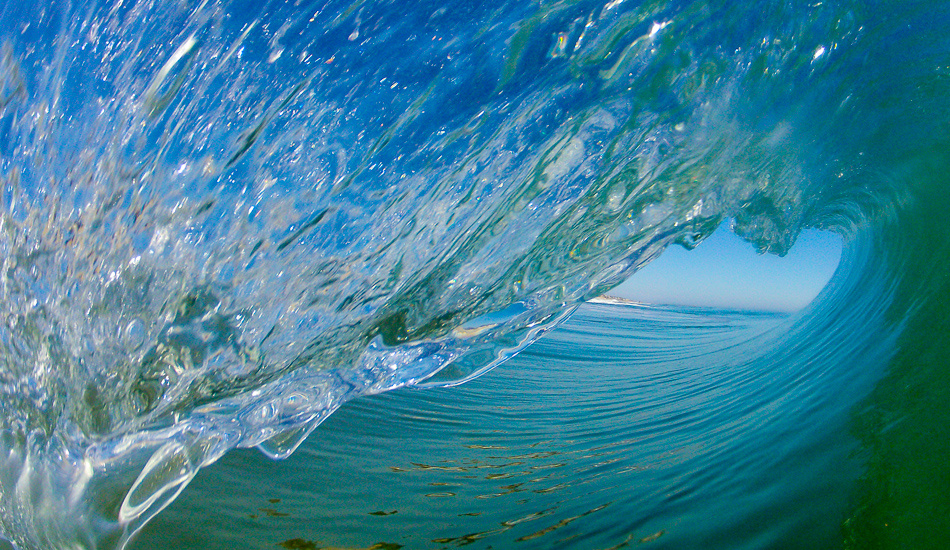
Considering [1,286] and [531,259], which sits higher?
[1,286]

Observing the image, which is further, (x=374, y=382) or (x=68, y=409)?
(x=374, y=382)

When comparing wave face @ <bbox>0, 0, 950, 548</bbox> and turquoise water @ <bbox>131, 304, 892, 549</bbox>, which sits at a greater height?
wave face @ <bbox>0, 0, 950, 548</bbox>

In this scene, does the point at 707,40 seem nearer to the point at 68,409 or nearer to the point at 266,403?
the point at 266,403

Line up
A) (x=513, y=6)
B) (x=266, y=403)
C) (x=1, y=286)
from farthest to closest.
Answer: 1. (x=266, y=403)
2. (x=1, y=286)
3. (x=513, y=6)

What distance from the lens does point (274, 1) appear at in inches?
53.2

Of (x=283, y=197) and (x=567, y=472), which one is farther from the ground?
(x=283, y=197)

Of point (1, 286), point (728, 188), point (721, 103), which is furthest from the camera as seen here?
point (728, 188)

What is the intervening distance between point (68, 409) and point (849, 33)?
3.27m

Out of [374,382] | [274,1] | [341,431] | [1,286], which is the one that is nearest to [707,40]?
[274,1]

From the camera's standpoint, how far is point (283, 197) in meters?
1.50

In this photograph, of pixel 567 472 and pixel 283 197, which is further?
pixel 567 472

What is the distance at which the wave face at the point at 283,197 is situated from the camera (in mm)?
1443

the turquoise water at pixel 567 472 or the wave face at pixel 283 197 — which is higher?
the wave face at pixel 283 197

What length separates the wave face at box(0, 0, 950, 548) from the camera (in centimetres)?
144
